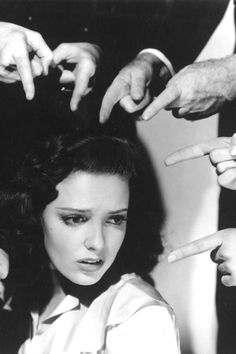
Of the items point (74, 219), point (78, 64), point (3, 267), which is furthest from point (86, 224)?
point (78, 64)

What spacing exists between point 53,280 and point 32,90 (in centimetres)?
43

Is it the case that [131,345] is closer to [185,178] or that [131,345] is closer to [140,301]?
[140,301]

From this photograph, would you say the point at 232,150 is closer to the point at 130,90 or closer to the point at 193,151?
the point at 193,151

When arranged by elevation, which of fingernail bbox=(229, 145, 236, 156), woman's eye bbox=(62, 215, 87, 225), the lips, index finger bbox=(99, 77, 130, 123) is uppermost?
index finger bbox=(99, 77, 130, 123)

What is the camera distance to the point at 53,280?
1.00 m

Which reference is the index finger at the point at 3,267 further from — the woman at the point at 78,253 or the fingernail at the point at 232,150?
the fingernail at the point at 232,150

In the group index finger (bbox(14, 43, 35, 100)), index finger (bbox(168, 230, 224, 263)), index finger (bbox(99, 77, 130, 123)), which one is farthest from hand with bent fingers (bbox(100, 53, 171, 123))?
index finger (bbox(168, 230, 224, 263))

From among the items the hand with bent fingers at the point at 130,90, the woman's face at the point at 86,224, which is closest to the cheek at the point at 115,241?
the woman's face at the point at 86,224

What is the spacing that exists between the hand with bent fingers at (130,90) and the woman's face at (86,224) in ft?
0.50

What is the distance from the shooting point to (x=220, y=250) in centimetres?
70

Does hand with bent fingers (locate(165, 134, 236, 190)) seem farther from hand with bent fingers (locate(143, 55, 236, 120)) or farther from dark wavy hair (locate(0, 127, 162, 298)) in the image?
dark wavy hair (locate(0, 127, 162, 298))

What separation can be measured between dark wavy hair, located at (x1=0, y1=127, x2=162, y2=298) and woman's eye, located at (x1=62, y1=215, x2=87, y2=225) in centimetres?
4

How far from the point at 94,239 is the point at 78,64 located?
27 centimetres

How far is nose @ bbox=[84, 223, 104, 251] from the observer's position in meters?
0.81
